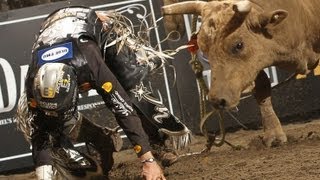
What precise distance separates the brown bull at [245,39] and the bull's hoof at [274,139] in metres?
0.64

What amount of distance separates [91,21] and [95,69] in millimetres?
555

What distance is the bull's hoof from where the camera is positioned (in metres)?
5.91

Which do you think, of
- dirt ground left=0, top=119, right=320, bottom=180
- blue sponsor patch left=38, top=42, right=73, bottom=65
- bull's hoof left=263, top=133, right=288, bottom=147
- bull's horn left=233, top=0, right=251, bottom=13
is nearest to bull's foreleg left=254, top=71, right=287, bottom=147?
bull's hoof left=263, top=133, right=288, bottom=147

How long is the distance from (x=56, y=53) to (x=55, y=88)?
13.0 inches

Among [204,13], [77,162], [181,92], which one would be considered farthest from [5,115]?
[204,13]

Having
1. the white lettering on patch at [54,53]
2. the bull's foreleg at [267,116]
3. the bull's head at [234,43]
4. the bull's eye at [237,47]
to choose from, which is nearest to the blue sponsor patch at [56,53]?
the white lettering on patch at [54,53]

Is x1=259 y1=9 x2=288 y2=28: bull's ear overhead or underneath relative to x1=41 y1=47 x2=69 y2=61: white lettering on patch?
underneath

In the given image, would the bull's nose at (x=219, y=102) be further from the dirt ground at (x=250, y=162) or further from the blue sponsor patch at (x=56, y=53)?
the blue sponsor patch at (x=56, y=53)

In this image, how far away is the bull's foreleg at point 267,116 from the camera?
5949 millimetres

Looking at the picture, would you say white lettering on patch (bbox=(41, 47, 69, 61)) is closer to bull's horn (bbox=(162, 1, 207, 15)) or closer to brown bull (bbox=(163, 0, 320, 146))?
brown bull (bbox=(163, 0, 320, 146))

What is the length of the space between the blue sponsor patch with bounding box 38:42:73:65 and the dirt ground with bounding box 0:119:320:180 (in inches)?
54.0

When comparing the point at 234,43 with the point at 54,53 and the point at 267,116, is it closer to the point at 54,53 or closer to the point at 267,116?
the point at 267,116

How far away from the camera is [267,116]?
239 inches

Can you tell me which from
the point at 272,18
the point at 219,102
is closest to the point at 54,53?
the point at 219,102
